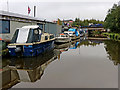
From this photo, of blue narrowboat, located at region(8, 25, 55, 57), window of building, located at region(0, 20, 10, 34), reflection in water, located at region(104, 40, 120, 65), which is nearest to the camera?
reflection in water, located at region(104, 40, 120, 65)

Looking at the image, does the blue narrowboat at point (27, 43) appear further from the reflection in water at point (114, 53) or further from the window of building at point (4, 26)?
the reflection in water at point (114, 53)

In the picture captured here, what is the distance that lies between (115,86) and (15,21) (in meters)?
15.5

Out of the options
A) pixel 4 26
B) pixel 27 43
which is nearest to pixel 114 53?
pixel 27 43

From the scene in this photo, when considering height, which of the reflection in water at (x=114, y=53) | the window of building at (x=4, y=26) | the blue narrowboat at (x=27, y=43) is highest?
the window of building at (x=4, y=26)

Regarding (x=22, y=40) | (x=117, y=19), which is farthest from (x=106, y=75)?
(x=117, y=19)

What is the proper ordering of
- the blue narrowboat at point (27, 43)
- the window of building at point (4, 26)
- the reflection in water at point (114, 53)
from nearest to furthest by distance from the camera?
1. the reflection in water at point (114, 53)
2. the blue narrowboat at point (27, 43)
3. the window of building at point (4, 26)

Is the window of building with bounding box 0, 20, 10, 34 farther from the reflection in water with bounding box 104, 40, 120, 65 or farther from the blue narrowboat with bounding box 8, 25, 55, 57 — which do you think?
the reflection in water with bounding box 104, 40, 120, 65

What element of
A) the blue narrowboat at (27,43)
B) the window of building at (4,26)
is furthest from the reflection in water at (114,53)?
the window of building at (4,26)

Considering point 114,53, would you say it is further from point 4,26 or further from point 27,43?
point 4,26

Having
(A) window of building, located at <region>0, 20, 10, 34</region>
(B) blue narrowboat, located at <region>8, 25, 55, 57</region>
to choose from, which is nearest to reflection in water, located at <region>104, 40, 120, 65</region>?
(B) blue narrowboat, located at <region>8, 25, 55, 57</region>

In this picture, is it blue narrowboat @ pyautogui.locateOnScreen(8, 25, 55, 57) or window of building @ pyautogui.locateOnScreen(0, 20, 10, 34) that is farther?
window of building @ pyautogui.locateOnScreen(0, 20, 10, 34)

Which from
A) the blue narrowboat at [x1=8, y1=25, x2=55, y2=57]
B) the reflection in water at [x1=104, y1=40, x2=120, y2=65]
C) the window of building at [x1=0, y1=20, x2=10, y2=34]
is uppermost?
the window of building at [x1=0, y1=20, x2=10, y2=34]

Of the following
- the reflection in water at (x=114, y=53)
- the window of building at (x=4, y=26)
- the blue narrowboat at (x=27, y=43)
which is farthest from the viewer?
the window of building at (x=4, y=26)

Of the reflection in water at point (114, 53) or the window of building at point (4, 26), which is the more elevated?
the window of building at point (4, 26)
